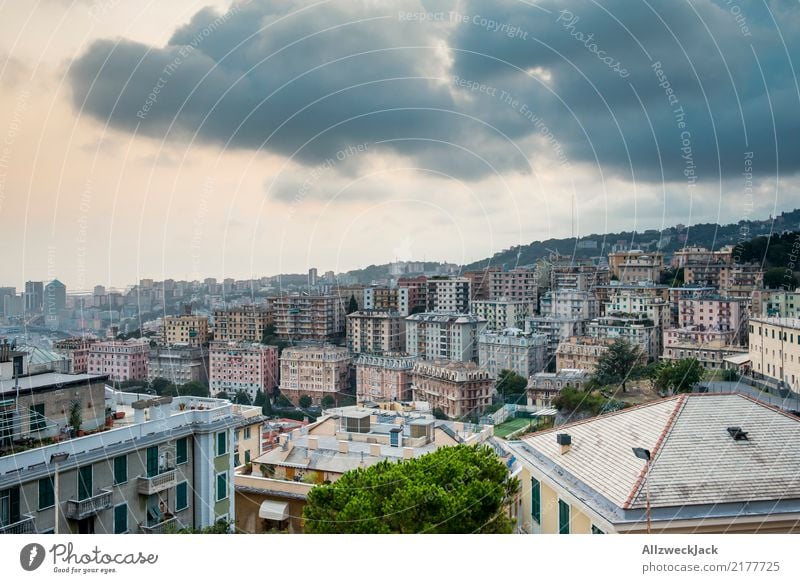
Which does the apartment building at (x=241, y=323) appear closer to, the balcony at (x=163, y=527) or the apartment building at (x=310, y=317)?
the apartment building at (x=310, y=317)

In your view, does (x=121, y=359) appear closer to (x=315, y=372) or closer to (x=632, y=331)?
(x=315, y=372)

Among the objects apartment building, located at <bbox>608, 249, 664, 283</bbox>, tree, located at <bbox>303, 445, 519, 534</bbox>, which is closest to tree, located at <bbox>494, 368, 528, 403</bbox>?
apartment building, located at <bbox>608, 249, 664, 283</bbox>

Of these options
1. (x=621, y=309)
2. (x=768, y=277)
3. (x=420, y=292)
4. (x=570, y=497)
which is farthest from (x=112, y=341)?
(x=768, y=277)

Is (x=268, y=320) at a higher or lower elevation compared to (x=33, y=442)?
higher

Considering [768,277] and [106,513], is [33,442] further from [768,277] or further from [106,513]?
[768,277]

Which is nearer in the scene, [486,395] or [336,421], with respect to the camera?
[336,421]
